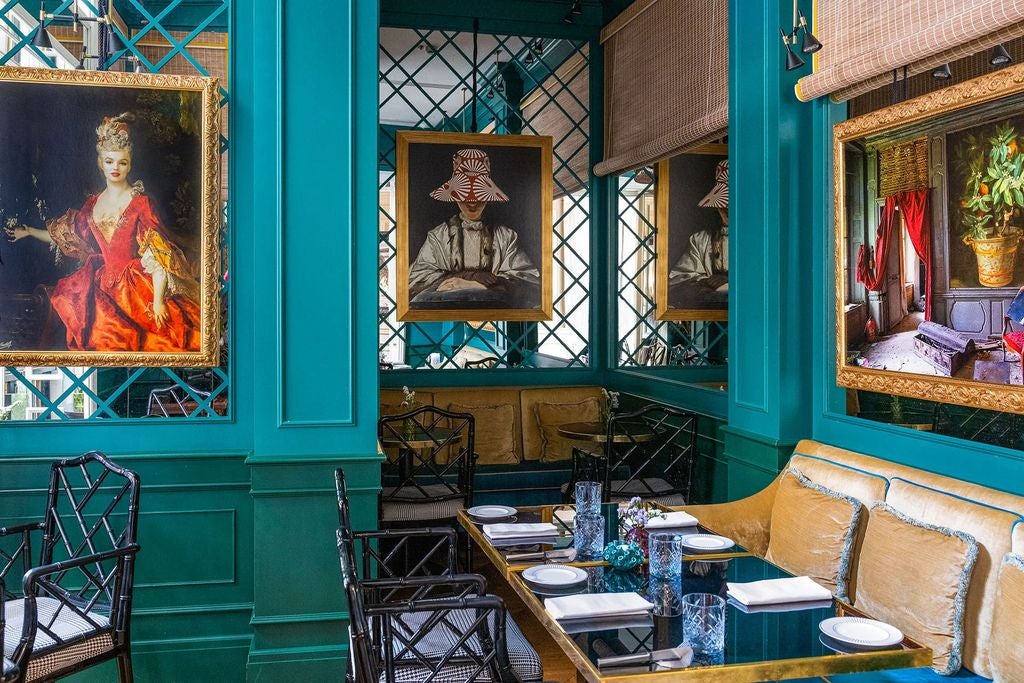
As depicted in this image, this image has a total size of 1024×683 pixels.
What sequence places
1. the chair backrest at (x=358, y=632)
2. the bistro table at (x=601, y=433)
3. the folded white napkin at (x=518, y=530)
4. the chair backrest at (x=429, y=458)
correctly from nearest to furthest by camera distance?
the chair backrest at (x=358, y=632) < the folded white napkin at (x=518, y=530) < the chair backrest at (x=429, y=458) < the bistro table at (x=601, y=433)

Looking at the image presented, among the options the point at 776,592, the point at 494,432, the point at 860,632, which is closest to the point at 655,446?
the point at 494,432

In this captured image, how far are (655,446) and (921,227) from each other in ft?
8.94

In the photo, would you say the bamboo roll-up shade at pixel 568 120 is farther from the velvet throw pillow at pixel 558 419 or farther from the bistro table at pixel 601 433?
the bistro table at pixel 601 433

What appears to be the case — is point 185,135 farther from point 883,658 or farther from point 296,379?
point 883,658

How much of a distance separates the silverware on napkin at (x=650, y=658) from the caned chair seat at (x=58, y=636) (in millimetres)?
1835

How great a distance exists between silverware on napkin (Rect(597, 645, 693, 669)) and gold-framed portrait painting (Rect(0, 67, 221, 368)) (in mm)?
2261

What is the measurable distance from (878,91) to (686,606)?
2.25 metres

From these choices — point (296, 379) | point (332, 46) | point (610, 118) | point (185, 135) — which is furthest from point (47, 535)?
point (610, 118)

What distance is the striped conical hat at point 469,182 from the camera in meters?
6.12

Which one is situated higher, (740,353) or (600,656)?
(740,353)

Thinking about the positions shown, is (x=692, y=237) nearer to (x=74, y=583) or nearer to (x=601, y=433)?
(x=601, y=433)

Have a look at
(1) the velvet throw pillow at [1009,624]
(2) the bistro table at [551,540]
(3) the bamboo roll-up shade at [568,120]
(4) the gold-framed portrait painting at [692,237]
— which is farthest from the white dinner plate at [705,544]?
(3) the bamboo roll-up shade at [568,120]

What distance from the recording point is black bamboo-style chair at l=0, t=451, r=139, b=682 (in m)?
2.69

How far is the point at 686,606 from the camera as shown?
2.02 metres
